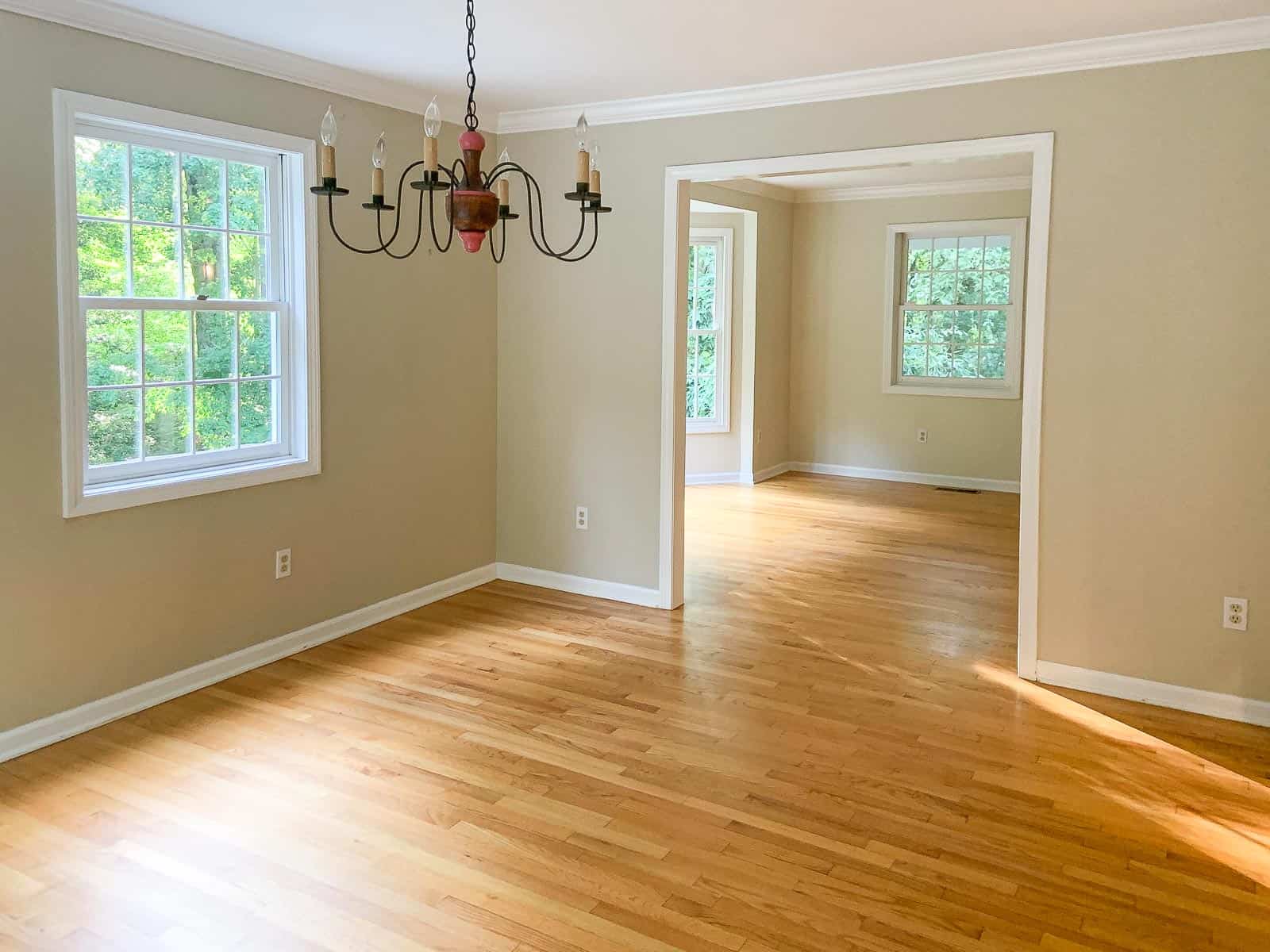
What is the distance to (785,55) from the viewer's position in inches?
164

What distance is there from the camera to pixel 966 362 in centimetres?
916

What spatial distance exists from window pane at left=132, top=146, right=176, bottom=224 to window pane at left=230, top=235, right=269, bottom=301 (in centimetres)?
31

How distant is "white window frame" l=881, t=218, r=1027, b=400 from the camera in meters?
8.73

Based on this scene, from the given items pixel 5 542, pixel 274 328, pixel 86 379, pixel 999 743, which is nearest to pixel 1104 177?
pixel 999 743

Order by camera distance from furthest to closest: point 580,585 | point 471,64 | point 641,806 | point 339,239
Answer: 1. point 580,585
2. point 641,806
3. point 339,239
4. point 471,64

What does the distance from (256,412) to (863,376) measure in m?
6.31

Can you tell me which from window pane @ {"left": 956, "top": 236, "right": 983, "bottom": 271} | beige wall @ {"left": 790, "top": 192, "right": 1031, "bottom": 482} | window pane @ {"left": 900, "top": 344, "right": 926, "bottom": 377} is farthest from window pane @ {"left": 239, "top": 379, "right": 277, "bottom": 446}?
window pane @ {"left": 956, "top": 236, "right": 983, "bottom": 271}

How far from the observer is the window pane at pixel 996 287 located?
8844mm

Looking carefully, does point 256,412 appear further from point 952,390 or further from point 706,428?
point 952,390

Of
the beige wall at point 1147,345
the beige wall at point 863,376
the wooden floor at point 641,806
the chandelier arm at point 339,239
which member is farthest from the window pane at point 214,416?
the beige wall at point 863,376

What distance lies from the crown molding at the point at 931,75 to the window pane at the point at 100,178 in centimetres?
217

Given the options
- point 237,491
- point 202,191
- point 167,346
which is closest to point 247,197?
point 202,191

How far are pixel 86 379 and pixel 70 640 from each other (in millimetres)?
927

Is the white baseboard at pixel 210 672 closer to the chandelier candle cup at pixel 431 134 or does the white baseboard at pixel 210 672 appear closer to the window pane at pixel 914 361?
the chandelier candle cup at pixel 431 134
